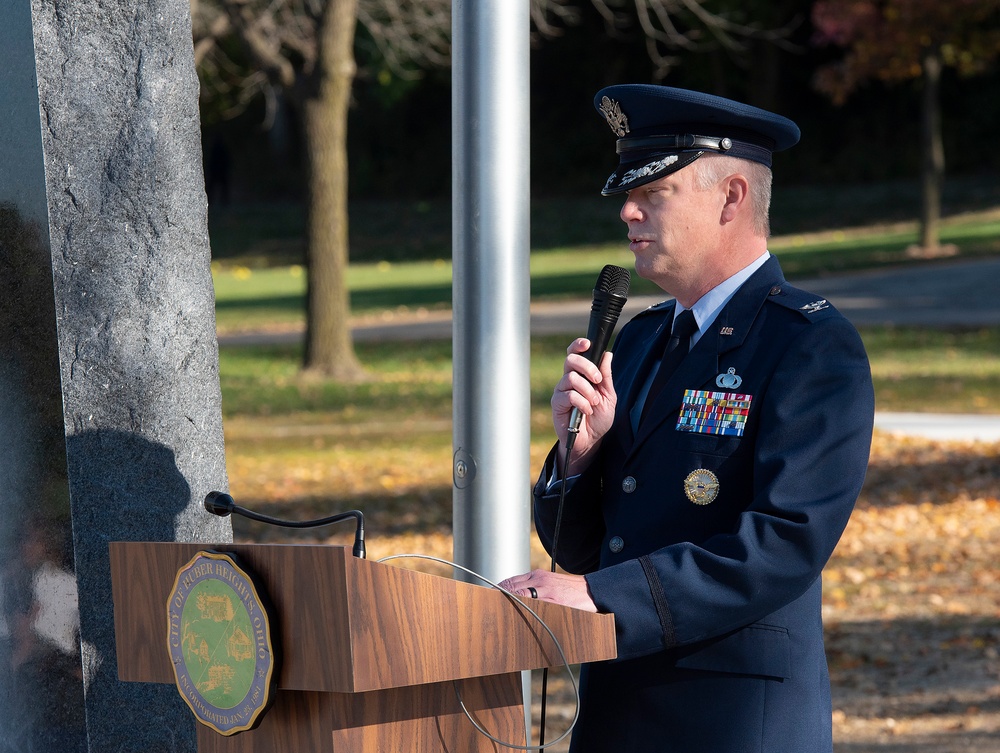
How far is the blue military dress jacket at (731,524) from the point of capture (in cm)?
246

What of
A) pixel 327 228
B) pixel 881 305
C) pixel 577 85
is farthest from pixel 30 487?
pixel 577 85

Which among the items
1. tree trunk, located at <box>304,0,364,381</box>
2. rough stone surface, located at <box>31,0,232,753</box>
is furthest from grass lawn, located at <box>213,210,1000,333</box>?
rough stone surface, located at <box>31,0,232,753</box>

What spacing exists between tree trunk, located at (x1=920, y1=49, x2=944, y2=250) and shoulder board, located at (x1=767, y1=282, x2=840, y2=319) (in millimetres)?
25143

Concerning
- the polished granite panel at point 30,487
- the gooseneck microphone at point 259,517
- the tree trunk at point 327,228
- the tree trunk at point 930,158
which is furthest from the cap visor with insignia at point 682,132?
the tree trunk at point 930,158

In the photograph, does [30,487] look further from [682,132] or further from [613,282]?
[682,132]

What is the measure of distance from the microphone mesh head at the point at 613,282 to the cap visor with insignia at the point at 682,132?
164mm

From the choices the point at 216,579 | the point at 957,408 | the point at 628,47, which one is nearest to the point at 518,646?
the point at 216,579

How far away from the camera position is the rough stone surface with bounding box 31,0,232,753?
333cm

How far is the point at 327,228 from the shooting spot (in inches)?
675

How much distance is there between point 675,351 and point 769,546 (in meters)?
0.60

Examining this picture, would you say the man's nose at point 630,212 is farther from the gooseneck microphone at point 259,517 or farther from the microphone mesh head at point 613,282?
the gooseneck microphone at point 259,517

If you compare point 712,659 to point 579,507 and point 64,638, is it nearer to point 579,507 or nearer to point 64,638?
point 579,507

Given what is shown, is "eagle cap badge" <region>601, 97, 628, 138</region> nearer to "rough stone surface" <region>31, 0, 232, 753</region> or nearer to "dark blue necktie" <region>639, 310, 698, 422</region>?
"dark blue necktie" <region>639, 310, 698, 422</region>

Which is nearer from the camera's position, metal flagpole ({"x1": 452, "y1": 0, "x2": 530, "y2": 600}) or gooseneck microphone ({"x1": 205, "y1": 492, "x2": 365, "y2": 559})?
gooseneck microphone ({"x1": 205, "y1": 492, "x2": 365, "y2": 559})
